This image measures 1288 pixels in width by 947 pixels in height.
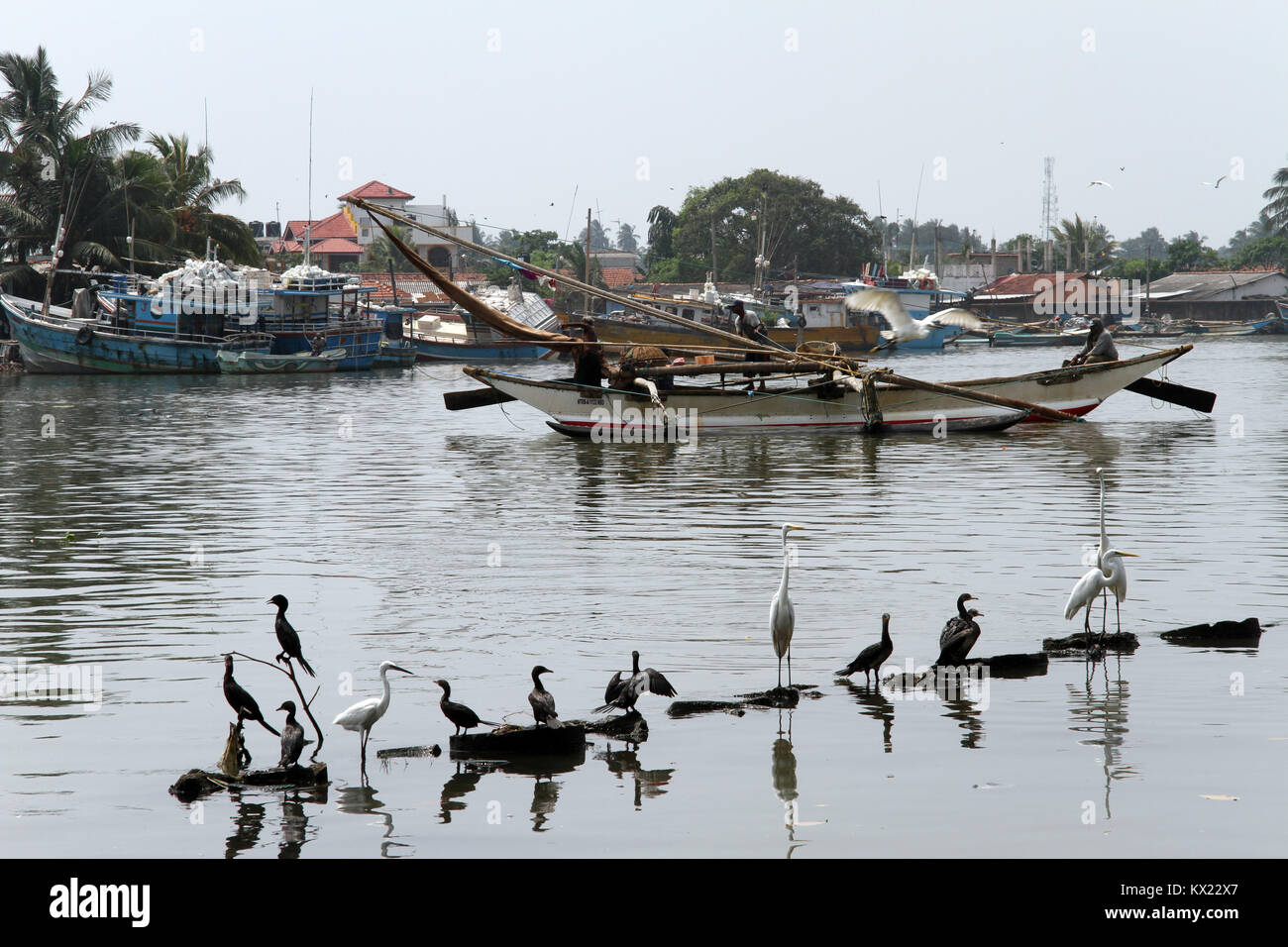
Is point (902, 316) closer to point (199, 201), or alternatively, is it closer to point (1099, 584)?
point (1099, 584)

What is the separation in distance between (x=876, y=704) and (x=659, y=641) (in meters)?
2.14

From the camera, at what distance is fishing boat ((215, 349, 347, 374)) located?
4903cm

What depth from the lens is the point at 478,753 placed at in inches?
280

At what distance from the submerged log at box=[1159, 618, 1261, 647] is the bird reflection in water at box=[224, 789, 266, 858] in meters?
6.63

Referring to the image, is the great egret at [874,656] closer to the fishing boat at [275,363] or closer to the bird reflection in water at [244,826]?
the bird reflection in water at [244,826]

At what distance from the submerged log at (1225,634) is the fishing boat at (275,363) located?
44563 mm

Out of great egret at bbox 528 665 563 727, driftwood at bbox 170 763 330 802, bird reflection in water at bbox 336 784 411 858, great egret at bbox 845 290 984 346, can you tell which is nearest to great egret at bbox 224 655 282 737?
driftwood at bbox 170 763 330 802

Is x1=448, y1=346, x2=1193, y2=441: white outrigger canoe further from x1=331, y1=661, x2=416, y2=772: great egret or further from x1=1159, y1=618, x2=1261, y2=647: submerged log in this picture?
x1=331, y1=661, x2=416, y2=772: great egret

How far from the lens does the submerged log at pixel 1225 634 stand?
919 cm

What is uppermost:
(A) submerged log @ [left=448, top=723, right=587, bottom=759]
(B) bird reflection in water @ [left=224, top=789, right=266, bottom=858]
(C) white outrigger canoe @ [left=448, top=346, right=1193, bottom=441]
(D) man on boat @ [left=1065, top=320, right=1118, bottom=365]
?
(D) man on boat @ [left=1065, top=320, right=1118, bottom=365]

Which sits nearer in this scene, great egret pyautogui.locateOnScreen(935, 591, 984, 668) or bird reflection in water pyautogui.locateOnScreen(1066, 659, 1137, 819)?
bird reflection in water pyautogui.locateOnScreen(1066, 659, 1137, 819)

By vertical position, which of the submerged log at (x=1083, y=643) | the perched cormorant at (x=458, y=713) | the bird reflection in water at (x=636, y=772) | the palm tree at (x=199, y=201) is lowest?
the bird reflection in water at (x=636, y=772)

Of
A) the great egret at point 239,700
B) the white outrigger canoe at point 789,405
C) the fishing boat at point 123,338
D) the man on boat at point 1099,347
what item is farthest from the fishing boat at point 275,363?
the great egret at point 239,700

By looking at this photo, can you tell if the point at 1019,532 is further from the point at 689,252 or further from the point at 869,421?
the point at 689,252
